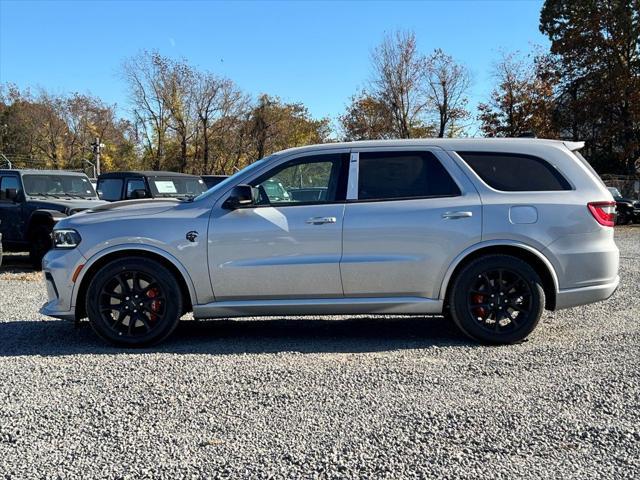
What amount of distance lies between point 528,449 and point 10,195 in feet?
34.3

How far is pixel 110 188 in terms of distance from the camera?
539 inches

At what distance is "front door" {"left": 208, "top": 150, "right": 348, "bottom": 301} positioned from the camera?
17.3 ft

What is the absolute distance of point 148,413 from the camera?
3682 millimetres

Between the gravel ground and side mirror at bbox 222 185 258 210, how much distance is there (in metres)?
1.26

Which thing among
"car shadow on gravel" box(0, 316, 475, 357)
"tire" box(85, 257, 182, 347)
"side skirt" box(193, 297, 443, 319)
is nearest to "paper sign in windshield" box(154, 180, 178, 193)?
"car shadow on gravel" box(0, 316, 475, 357)

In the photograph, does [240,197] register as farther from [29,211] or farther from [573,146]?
[29,211]

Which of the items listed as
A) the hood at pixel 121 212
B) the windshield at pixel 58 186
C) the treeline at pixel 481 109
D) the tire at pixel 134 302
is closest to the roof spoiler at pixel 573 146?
the hood at pixel 121 212

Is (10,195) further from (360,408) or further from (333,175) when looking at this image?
(360,408)

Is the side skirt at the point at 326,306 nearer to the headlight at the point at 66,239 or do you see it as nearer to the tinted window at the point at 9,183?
the headlight at the point at 66,239

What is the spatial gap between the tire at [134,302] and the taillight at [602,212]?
3689mm

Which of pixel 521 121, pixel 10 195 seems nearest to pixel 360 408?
pixel 10 195

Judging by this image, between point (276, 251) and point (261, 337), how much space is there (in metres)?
1.00

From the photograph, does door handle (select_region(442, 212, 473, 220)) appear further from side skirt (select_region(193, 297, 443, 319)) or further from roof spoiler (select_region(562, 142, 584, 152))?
roof spoiler (select_region(562, 142, 584, 152))

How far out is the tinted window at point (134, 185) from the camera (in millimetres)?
13070
